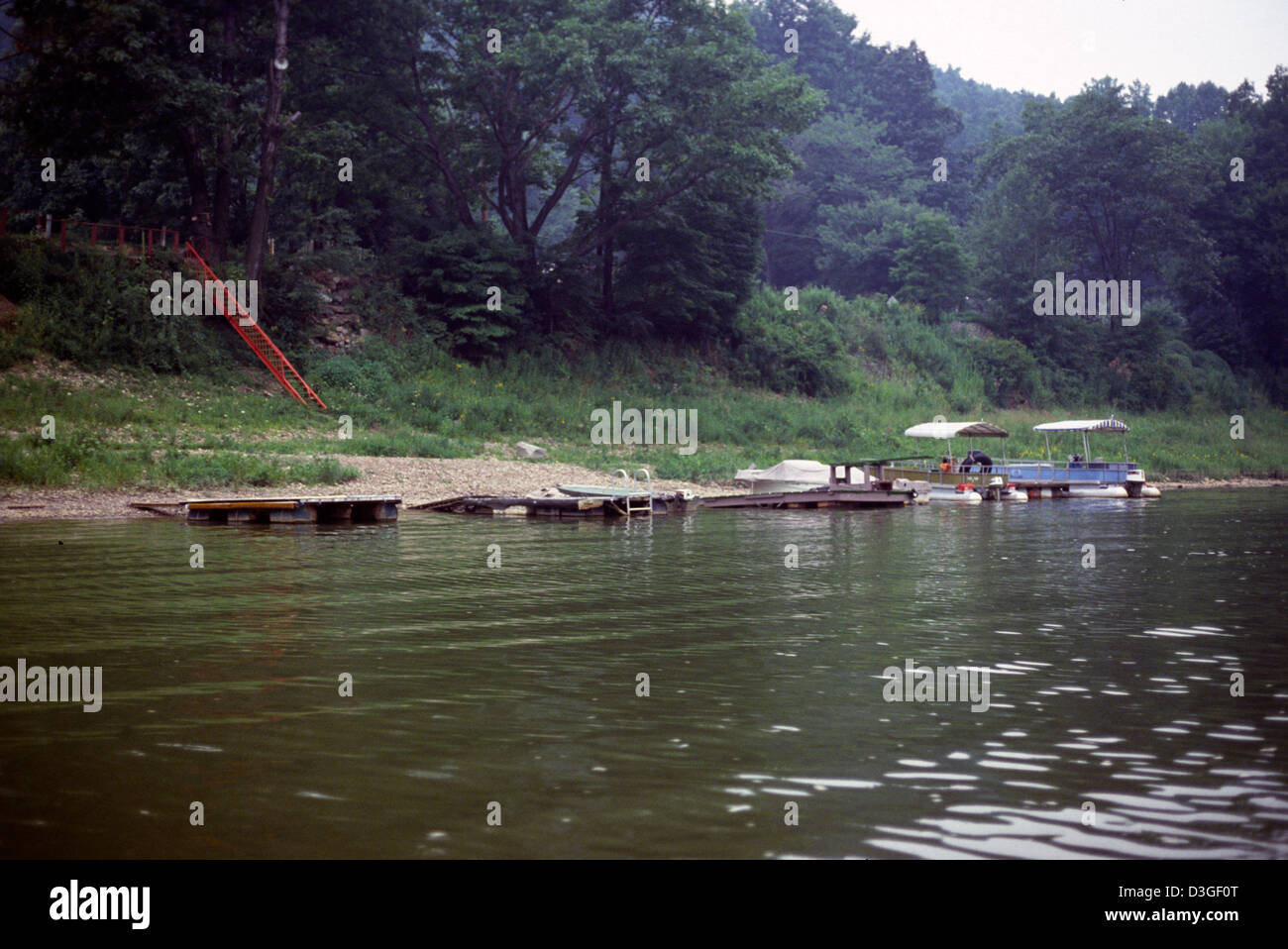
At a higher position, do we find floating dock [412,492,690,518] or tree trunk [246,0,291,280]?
tree trunk [246,0,291,280]

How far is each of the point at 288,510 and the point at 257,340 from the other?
48.1 ft

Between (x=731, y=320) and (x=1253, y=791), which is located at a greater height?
(x=731, y=320)

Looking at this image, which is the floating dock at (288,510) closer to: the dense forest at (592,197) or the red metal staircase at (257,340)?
the dense forest at (592,197)

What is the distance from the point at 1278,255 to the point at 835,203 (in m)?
26.8

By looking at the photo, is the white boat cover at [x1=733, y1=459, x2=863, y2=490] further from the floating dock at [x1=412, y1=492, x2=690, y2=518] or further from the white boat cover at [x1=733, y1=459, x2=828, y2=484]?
the floating dock at [x1=412, y1=492, x2=690, y2=518]

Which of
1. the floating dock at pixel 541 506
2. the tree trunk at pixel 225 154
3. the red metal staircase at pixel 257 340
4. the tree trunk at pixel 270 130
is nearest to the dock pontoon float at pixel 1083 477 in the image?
the floating dock at pixel 541 506

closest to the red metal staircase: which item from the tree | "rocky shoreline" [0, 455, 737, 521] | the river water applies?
"rocky shoreline" [0, 455, 737, 521]

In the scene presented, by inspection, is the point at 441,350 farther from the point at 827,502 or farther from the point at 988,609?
the point at 988,609

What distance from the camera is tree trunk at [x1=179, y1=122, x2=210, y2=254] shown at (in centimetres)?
3819

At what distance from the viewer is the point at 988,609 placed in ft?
47.0

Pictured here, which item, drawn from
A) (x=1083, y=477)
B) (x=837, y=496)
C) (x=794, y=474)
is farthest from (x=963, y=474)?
(x=837, y=496)

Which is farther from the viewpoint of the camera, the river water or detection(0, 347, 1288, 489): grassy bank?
detection(0, 347, 1288, 489): grassy bank

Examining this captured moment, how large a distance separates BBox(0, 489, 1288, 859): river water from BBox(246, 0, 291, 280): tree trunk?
21843 mm

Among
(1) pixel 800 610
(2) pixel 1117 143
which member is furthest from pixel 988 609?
(2) pixel 1117 143
